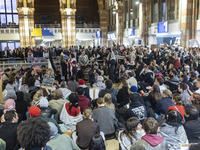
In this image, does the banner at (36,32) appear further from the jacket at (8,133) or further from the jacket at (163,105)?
the jacket at (8,133)

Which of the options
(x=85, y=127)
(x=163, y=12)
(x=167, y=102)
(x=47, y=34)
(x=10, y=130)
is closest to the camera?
(x=10, y=130)

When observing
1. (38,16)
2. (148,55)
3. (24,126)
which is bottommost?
(24,126)

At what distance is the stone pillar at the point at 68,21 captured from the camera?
30.4 metres

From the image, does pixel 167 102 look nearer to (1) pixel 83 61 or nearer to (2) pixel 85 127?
(2) pixel 85 127

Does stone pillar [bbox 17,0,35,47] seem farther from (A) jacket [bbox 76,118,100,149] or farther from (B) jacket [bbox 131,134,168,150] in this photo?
(B) jacket [bbox 131,134,168,150]

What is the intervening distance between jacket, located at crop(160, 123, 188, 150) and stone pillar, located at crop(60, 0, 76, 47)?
28.1 metres

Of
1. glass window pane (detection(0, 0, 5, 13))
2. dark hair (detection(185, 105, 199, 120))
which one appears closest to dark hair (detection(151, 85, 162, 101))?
dark hair (detection(185, 105, 199, 120))

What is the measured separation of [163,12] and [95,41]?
16.2 m

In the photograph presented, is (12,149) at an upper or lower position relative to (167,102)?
lower

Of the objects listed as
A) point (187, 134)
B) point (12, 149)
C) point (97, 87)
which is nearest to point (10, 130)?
point (12, 149)

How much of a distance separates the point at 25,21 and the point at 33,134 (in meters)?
29.9

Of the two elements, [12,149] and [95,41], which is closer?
[12,149]

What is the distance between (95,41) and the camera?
3619 centimetres

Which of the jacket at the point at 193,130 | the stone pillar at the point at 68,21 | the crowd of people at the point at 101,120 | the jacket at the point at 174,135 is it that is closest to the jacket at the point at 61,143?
the crowd of people at the point at 101,120
